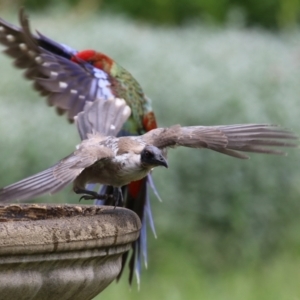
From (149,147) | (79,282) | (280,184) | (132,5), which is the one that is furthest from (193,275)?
(132,5)

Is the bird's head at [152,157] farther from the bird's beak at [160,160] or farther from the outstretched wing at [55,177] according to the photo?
the outstretched wing at [55,177]

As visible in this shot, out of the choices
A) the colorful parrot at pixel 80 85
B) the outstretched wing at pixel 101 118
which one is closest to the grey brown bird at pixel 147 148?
the outstretched wing at pixel 101 118

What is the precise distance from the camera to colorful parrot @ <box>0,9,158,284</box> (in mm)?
5410

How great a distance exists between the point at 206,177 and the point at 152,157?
3.42 meters

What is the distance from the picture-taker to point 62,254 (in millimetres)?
2768

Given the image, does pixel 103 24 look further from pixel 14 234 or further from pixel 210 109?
pixel 14 234

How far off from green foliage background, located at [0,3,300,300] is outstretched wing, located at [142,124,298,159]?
7.96 feet

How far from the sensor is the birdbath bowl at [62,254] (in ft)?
8.68

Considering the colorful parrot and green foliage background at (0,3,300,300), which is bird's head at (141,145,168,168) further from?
green foliage background at (0,3,300,300)

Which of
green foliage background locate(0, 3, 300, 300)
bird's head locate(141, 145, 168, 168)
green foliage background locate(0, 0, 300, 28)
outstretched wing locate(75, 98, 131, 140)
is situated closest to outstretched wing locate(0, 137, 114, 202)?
bird's head locate(141, 145, 168, 168)

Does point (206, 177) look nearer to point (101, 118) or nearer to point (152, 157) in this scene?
point (101, 118)

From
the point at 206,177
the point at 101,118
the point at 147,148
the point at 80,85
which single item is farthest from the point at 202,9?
the point at 147,148

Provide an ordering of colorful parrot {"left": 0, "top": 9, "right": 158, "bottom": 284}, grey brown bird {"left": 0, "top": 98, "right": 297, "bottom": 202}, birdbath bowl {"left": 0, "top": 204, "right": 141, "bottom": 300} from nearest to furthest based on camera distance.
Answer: birdbath bowl {"left": 0, "top": 204, "right": 141, "bottom": 300}, grey brown bird {"left": 0, "top": 98, "right": 297, "bottom": 202}, colorful parrot {"left": 0, "top": 9, "right": 158, "bottom": 284}

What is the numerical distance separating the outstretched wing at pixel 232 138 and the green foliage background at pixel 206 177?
7.96 feet
